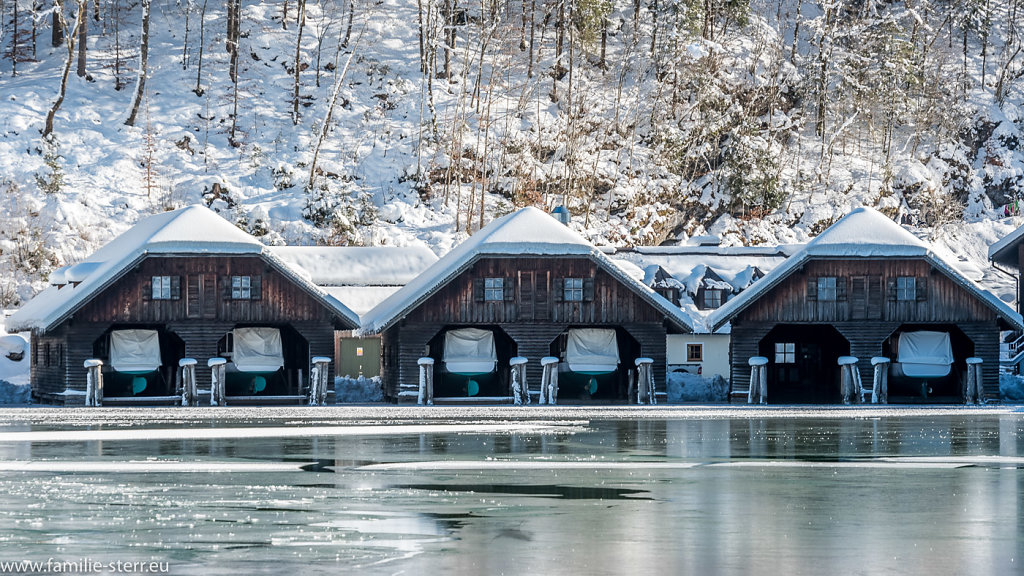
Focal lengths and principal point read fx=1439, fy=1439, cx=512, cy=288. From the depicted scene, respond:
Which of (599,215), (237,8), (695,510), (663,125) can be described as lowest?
(695,510)

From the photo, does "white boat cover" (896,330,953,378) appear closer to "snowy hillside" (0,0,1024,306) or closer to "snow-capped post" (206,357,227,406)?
"snow-capped post" (206,357,227,406)

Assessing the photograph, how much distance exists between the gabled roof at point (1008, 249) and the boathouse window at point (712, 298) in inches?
415

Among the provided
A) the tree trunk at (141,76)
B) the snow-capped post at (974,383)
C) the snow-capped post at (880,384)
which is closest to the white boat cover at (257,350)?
the snow-capped post at (880,384)

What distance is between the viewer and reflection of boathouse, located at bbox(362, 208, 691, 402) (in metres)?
45.2

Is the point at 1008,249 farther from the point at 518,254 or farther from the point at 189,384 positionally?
the point at 189,384

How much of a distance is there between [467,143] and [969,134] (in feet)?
110

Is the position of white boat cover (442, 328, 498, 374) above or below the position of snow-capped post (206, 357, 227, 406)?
above

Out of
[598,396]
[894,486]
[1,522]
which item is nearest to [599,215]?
[598,396]

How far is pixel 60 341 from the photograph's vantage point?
1781 inches

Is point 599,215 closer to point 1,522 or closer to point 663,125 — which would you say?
point 663,125

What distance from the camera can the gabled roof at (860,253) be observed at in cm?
4544

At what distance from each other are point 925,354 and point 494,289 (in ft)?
47.5

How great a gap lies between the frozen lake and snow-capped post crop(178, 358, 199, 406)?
11.7m

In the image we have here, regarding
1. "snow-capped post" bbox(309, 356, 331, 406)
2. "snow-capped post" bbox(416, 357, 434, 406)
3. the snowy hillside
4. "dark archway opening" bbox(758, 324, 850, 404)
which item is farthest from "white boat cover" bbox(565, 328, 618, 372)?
the snowy hillside
